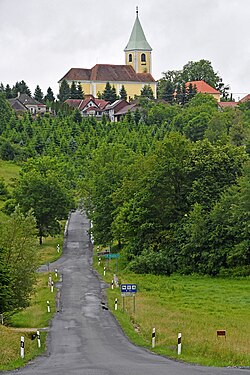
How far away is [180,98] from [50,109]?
85.1 feet

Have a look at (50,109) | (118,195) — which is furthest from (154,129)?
(118,195)

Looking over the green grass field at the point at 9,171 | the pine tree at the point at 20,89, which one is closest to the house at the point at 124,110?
the pine tree at the point at 20,89

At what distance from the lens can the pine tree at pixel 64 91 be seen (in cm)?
14512

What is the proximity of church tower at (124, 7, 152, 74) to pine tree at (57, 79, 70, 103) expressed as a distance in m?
23.5

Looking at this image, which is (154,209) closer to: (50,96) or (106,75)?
(50,96)

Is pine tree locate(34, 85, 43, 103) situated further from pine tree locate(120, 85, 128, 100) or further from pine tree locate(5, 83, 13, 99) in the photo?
pine tree locate(120, 85, 128, 100)

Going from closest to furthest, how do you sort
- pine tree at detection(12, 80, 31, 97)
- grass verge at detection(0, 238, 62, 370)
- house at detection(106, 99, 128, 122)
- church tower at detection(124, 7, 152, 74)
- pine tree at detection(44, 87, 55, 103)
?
1. grass verge at detection(0, 238, 62, 370)
2. house at detection(106, 99, 128, 122)
3. pine tree at detection(44, 87, 55, 103)
4. pine tree at detection(12, 80, 31, 97)
5. church tower at detection(124, 7, 152, 74)

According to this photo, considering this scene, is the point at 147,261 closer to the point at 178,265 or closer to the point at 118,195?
the point at 178,265

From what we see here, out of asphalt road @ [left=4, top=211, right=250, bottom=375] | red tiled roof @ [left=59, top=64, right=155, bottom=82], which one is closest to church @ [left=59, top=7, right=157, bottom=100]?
red tiled roof @ [left=59, top=64, right=155, bottom=82]

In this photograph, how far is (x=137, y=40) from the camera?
16512cm

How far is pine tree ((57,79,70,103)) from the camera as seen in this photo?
476 feet

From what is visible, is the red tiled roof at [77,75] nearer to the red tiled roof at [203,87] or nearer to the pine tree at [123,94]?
the pine tree at [123,94]

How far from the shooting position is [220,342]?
75.4ft

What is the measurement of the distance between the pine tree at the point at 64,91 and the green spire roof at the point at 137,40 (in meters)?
24.1
